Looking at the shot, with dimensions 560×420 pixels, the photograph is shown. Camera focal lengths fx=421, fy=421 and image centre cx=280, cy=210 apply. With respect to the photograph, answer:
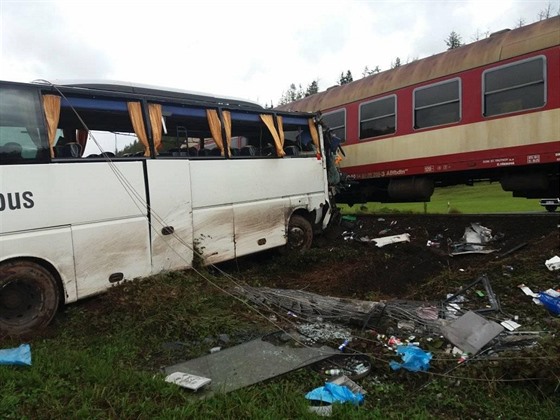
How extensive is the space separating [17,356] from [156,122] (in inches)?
130

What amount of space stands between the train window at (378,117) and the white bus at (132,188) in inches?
108

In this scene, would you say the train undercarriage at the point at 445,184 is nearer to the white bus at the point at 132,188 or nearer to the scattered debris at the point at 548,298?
the white bus at the point at 132,188

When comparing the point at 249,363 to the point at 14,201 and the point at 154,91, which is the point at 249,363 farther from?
the point at 154,91

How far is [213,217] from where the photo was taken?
6.18 m

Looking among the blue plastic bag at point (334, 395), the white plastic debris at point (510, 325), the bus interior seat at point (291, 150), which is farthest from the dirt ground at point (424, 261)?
the blue plastic bag at point (334, 395)

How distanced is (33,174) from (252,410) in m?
3.26

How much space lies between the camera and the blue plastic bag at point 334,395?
2.93 metres

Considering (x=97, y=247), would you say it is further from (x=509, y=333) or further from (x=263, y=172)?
(x=509, y=333)

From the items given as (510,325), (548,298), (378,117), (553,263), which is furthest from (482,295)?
(378,117)

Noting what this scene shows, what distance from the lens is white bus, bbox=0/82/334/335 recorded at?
4.29 metres

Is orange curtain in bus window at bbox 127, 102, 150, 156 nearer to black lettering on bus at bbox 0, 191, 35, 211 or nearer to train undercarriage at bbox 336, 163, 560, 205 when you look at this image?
black lettering on bus at bbox 0, 191, 35, 211

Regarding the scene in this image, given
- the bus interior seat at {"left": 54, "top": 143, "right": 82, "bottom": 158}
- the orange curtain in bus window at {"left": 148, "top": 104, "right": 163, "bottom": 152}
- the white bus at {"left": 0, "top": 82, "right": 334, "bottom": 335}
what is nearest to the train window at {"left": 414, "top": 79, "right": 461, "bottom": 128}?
the white bus at {"left": 0, "top": 82, "right": 334, "bottom": 335}

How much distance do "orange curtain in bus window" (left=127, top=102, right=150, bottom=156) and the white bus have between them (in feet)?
0.04

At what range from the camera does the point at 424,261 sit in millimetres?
7086
